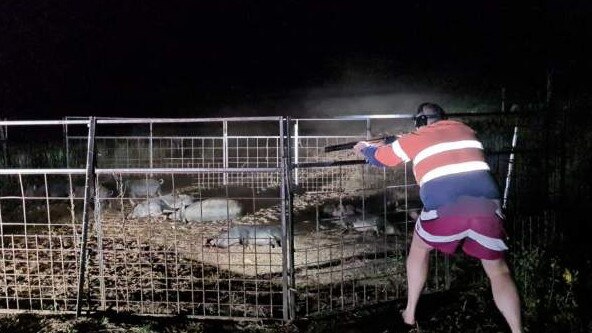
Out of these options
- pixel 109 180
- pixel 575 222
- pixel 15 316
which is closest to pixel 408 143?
pixel 15 316

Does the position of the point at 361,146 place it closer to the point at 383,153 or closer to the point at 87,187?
the point at 383,153

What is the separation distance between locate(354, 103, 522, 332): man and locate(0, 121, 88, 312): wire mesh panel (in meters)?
3.33

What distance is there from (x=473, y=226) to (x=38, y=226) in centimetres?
818

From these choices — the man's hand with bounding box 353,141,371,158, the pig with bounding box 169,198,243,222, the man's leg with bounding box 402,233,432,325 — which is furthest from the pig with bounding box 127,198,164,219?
the man's leg with bounding box 402,233,432,325

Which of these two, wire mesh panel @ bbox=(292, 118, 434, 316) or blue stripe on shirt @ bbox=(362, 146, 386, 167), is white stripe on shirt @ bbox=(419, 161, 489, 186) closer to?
blue stripe on shirt @ bbox=(362, 146, 386, 167)

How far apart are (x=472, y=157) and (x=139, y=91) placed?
29.3 meters

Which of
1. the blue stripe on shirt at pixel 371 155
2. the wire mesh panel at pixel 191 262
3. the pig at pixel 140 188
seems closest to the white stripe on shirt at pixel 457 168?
the blue stripe on shirt at pixel 371 155

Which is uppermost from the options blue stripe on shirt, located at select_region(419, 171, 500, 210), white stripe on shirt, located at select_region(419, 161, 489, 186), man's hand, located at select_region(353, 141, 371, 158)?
man's hand, located at select_region(353, 141, 371, 158)

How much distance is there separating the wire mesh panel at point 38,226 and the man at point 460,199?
3334mm

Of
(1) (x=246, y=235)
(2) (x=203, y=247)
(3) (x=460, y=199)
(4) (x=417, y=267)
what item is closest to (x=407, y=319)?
(4) (x=417, y=267)

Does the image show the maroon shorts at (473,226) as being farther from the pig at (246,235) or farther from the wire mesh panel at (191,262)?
the pig at (246,235)

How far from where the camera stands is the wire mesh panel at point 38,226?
5.28m

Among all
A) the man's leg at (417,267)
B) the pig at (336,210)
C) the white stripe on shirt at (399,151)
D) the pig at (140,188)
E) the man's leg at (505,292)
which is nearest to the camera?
the man's leg at (505,292)

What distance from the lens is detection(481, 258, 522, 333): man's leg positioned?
159 inches
